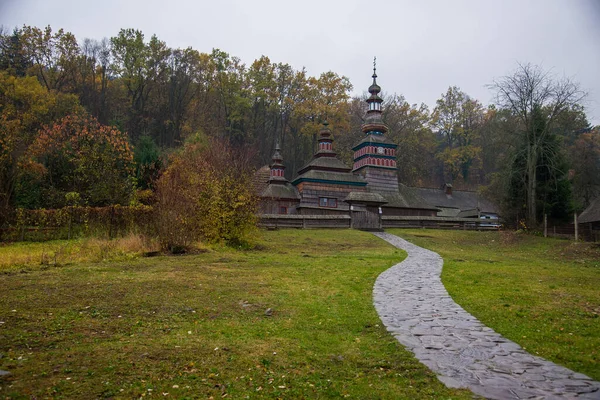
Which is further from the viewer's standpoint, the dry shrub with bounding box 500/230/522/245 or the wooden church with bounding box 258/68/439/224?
the wooden church with bounding box 258/68/439/224

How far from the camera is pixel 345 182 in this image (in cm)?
4672

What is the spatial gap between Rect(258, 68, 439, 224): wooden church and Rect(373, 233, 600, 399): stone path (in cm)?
3310

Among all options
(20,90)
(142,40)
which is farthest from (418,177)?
(20,90)

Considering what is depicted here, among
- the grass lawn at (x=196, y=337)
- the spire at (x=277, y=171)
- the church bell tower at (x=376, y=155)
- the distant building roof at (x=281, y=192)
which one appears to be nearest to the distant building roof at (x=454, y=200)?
the church bell tower at (x=376, y=155)

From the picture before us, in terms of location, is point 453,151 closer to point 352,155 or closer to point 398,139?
point 398,139

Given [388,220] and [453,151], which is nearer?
[388,220]

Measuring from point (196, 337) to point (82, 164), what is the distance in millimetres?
25765

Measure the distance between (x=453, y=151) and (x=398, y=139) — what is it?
11541mm

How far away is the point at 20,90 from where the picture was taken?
117 feet

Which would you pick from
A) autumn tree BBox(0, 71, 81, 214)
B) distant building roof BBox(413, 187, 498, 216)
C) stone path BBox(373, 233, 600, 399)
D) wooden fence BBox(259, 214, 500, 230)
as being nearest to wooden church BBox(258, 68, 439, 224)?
wooden fence BBox(259, 214, 500, 230)

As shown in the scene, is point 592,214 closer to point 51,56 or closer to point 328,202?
point 328,202

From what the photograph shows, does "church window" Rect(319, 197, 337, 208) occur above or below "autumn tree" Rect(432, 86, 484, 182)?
below

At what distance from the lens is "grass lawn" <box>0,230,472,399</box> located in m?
4.83

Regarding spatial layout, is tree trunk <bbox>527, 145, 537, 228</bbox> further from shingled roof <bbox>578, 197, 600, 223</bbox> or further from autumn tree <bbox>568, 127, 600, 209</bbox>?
autumn tree <bbox>568, 127, 600, 209</bbox>
